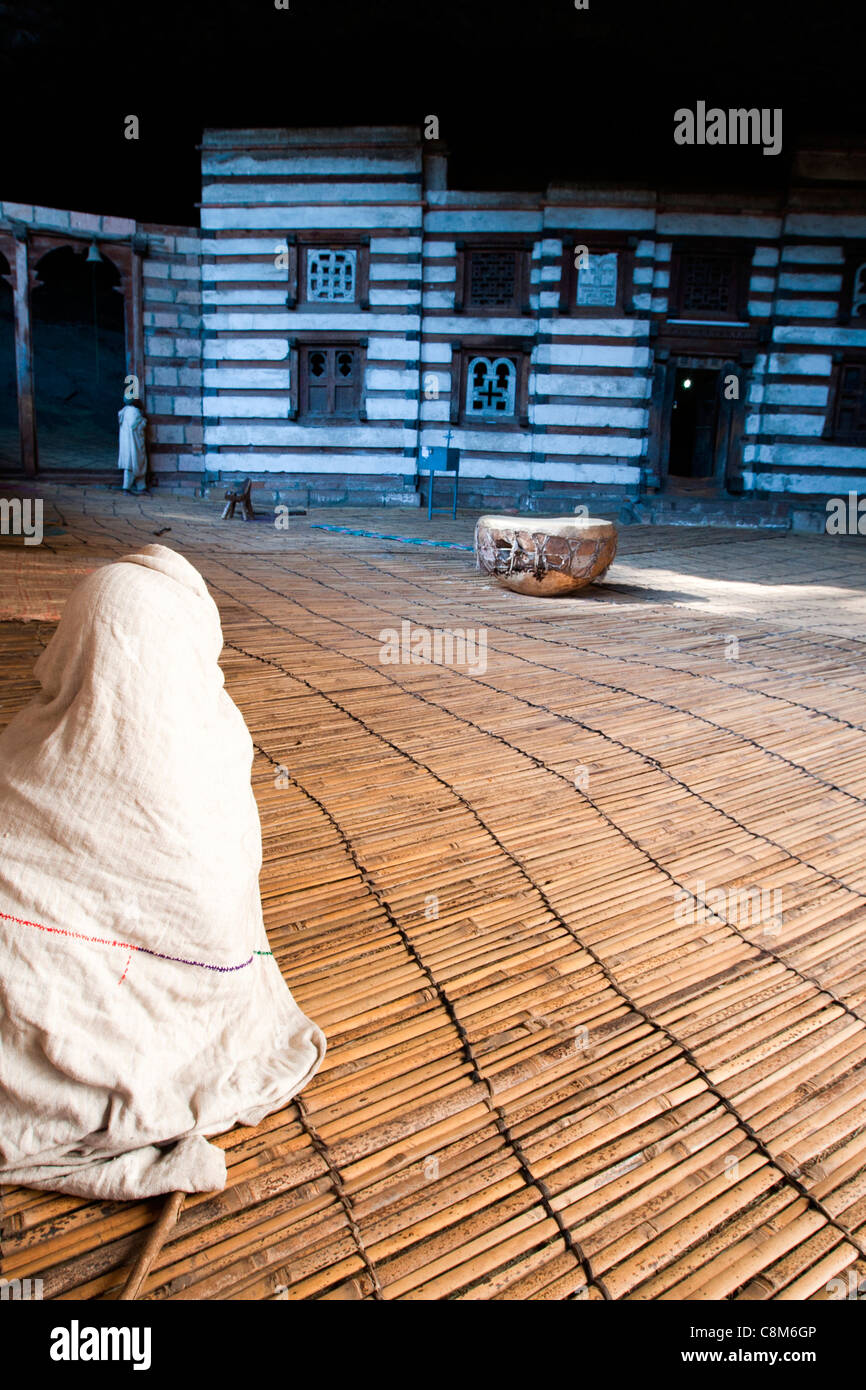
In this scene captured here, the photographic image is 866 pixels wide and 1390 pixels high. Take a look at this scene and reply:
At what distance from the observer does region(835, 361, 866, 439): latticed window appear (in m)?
11.3

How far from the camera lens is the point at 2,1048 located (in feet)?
4.47

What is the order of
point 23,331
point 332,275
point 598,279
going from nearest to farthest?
point 23,331, point 598,279, point 332,275

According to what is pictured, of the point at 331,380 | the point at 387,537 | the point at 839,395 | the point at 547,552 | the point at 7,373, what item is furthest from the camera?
the point at 7,373

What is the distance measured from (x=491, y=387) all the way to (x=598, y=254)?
6.50 feet

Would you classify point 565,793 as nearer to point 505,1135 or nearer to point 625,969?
point 625,969

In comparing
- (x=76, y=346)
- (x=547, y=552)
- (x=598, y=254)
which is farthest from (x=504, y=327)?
(x=76, y=346)

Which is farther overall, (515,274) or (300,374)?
(300,374)

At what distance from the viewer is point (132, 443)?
1170 centimetres

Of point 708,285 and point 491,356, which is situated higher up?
point 708,285

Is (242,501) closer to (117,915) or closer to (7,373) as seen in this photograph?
(117,915)

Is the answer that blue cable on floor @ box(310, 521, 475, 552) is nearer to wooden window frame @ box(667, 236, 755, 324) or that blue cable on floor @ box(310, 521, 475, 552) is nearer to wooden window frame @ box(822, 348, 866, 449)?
wooden window frame @ box(667, 236, 755, 324)

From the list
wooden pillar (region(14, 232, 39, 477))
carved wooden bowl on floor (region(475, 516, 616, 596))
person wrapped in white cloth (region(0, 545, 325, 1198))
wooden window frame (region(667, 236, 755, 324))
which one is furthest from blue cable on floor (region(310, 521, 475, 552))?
person wrapped in white cloth (region(0, 545, 325, 1198))

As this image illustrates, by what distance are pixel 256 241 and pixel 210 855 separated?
38.5ft
